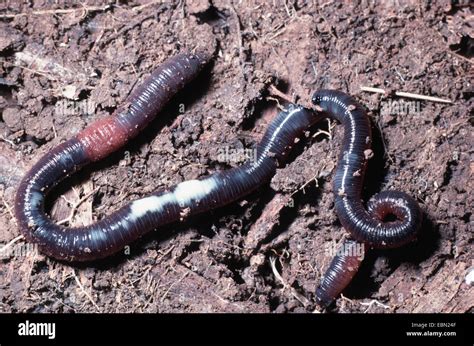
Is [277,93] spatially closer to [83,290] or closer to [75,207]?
[75,207]

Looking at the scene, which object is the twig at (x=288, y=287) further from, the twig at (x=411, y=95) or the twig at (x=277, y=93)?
the twig at (x=411, y=95)

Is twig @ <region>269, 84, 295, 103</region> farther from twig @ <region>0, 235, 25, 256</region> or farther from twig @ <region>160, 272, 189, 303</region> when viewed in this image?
twig @ <region>0, 235, 25, 256</region>

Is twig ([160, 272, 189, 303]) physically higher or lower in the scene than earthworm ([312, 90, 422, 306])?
lower

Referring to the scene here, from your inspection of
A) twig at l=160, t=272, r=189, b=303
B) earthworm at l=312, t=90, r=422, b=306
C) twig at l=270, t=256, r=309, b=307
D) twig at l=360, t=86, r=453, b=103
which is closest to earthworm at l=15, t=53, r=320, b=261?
earthworm at l=312, t=90, r=422, b=306

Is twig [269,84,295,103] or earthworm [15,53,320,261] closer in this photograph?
earthworm [15,53,320,261]
